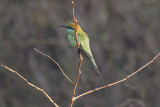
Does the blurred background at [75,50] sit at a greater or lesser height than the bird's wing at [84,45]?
lesser

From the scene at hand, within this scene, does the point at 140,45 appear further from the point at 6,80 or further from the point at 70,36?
the point at 70,36

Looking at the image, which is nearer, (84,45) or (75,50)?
(84,45)

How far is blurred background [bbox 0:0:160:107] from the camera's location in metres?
6.01

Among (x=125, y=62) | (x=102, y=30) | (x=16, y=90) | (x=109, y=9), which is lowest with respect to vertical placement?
(x=16, y=90)

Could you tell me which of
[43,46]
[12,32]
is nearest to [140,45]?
[43,46]

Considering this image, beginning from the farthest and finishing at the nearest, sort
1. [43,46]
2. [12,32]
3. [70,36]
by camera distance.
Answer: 1. [43,46]
2. [12,32]
3. [70,36]

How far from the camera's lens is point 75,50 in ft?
20.0

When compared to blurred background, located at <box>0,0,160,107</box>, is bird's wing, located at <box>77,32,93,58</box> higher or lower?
higher

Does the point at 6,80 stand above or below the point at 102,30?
below

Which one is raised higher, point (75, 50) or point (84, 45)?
point (84, 45)

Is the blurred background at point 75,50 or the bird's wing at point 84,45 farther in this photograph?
the blurred background at point 75,50

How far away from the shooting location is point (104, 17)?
6.63 metres

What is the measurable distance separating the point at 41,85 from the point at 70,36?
9.73 feet

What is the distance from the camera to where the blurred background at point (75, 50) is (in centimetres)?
601
